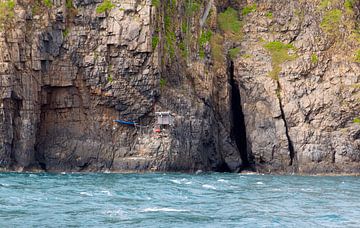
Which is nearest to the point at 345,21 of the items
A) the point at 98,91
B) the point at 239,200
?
the point at 98,91

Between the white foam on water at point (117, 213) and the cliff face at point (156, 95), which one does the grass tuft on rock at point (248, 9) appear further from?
the white foam on water at point (117, 213)

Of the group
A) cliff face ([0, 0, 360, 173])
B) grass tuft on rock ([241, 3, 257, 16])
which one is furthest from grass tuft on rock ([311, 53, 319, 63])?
grass tuft on rock ([241, 3, 257, 16])

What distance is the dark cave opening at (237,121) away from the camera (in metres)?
91.7

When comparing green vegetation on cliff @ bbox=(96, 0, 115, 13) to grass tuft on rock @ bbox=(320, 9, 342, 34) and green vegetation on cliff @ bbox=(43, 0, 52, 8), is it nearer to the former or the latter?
green vegetation on cliff @ bbox=(43, 0, 52, 8)

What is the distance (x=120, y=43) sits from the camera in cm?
8469

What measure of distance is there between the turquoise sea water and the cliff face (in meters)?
11.7

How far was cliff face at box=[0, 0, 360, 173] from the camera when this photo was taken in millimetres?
82188

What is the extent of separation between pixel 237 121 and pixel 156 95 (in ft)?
39.1

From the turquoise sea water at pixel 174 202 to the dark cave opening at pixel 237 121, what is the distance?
19.0 metres

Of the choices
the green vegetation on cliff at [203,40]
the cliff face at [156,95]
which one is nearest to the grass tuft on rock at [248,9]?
the green vegetation on cliff at [203,40]

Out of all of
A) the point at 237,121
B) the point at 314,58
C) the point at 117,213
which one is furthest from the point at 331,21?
the point at 117,213

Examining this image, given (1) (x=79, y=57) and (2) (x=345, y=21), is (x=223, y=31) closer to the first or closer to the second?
(2) (x=345, y=21)

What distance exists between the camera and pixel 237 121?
93.3m

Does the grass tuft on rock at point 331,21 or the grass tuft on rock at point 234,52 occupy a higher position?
the grass tuft on rock at point 331,21
